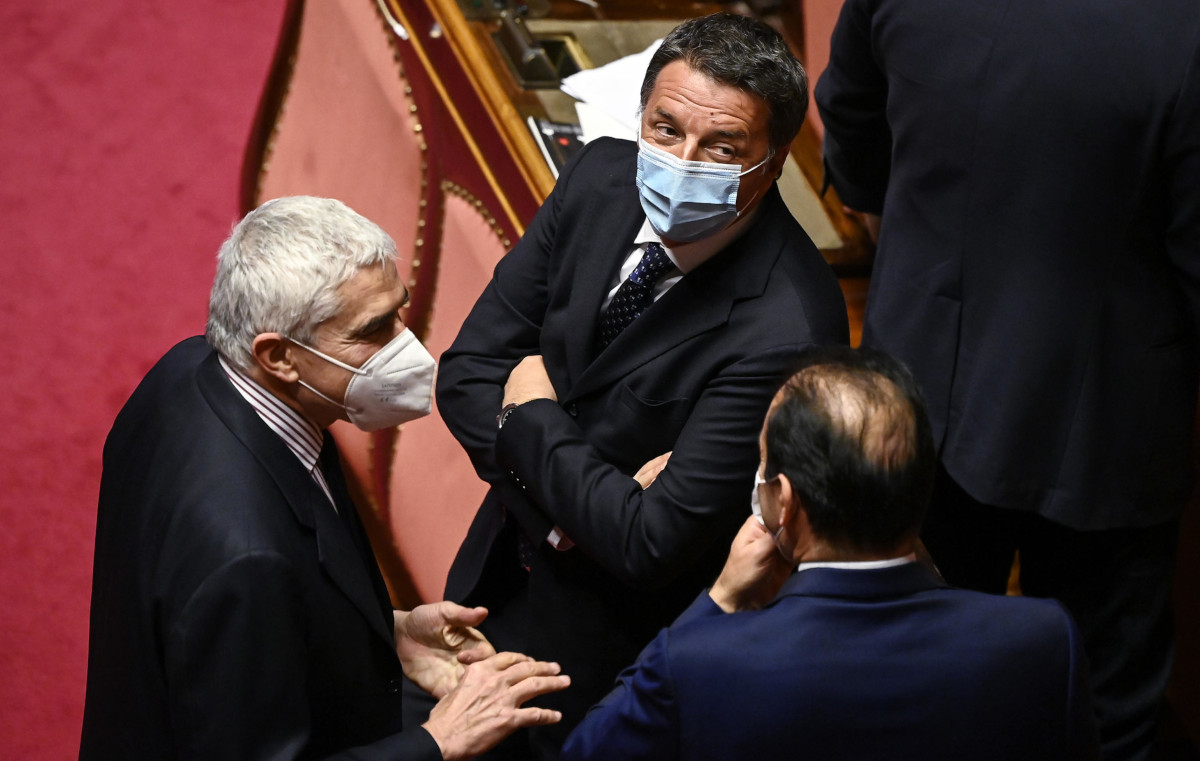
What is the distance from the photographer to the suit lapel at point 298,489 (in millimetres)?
1512

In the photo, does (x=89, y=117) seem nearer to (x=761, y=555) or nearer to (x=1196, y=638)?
(x=761, y=555)

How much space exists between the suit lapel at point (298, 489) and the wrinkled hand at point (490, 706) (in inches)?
5.7

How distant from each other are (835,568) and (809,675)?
0.42 feet

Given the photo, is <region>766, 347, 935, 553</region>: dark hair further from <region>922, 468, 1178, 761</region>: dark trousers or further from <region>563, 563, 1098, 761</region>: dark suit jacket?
<region>922, 468, 1178, 761</region>: dark trousers

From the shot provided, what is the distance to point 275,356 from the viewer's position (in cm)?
157

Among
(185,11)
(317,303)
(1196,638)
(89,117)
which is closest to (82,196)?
(89,117)

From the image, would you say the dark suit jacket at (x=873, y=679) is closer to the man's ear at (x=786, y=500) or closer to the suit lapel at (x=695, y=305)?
the man's ear at (x=786, y=500)

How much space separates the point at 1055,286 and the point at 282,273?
1078 millimetres

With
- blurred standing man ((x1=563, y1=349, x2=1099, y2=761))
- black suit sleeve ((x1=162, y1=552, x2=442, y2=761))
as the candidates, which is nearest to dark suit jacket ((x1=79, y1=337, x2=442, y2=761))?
black suit sleeve ((x1=162, y1=552, x2=442, y2=761))

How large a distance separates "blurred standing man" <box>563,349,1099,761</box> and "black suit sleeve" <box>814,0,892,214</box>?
740 millimetres

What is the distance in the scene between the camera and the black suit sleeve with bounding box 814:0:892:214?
191cm

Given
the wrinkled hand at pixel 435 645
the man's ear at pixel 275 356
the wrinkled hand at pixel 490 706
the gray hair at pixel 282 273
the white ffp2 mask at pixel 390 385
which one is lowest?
the wrinkled hand at pixel 435 645

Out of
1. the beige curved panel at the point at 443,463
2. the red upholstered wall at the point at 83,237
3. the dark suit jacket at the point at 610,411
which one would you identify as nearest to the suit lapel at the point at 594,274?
the dark suit jacket at the point at 610,411

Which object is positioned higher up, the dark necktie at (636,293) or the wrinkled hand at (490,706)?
the dark necktie at (636,293)
